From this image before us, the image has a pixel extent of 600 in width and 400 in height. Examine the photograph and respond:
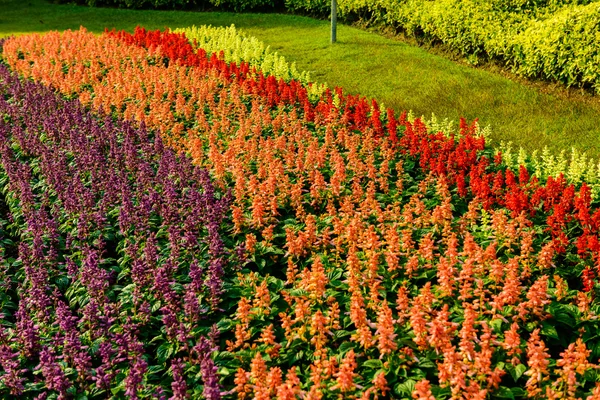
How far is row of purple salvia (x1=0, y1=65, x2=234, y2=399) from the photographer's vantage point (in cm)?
497

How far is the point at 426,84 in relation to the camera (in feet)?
42.6

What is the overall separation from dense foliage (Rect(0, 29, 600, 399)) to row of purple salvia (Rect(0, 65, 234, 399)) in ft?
0.16

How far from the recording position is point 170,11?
934 inches

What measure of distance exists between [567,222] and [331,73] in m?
8.35

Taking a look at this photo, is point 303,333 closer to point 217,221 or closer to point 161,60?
point 217,221

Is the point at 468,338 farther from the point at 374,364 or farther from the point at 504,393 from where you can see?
the point at 374,364

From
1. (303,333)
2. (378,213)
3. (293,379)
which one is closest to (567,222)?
(378,213)

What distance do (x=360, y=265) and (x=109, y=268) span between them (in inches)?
104

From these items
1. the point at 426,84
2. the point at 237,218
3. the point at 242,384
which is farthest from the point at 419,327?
the point at 426,84

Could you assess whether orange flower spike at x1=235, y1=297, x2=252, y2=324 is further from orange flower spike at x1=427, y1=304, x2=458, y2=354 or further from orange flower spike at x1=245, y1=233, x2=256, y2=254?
orange flower spike at x1=427, y1=304, x2=458, y2=354

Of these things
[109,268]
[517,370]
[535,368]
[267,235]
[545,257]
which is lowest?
[109,268]

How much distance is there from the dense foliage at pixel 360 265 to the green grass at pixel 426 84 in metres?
1.60

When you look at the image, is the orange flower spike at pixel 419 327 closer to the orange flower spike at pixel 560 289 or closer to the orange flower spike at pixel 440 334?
the orange flower spike at pixel 440 334

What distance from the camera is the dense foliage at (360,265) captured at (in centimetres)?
469
